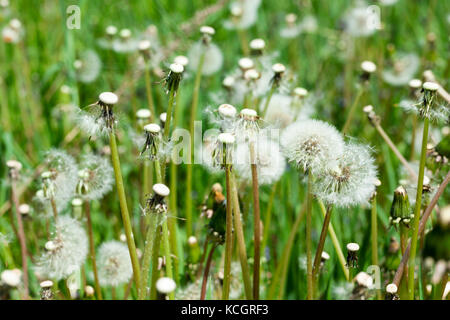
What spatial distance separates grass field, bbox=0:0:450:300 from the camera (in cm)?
119

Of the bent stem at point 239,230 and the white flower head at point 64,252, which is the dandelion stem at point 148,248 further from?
the white flower head at point 64,252

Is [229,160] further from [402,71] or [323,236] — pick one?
[402,71]

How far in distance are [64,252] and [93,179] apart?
20cm

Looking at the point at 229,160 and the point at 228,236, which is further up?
the point at 229,160

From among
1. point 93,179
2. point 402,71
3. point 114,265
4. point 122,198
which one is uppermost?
point 402,71

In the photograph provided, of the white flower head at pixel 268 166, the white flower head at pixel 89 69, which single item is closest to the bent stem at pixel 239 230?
the white flower head at pixel 268 166

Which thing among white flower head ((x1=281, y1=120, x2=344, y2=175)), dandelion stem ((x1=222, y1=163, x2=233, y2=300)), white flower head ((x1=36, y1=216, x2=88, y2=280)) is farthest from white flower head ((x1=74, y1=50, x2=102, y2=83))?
dandelion stem ((x1=222, y1=163, x2=233, y2=300))

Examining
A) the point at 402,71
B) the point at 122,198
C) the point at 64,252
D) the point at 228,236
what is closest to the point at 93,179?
the point at 64,252

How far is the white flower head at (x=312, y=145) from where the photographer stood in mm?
1235

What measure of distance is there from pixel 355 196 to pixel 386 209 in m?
0.72

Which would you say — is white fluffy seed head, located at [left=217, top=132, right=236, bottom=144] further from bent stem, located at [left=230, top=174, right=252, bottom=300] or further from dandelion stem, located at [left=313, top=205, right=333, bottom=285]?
dandelion stem, located at [left=313, top=205, right=333, bottom=285]

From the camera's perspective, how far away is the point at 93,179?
1.49 m

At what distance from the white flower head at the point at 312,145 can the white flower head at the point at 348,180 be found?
0.02m
